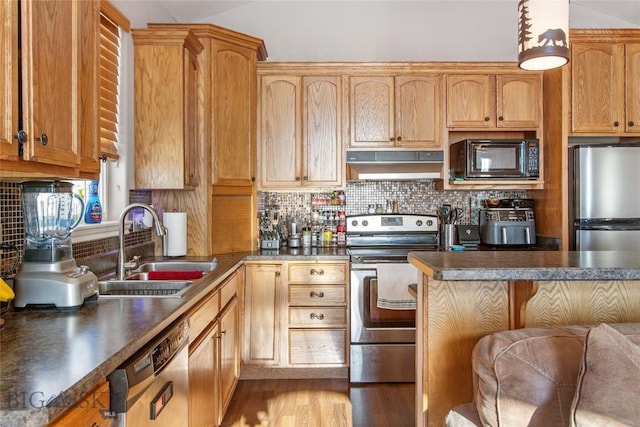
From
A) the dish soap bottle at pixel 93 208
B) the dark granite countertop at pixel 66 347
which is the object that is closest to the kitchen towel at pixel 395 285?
the dark granite countertop at pixel 66 347

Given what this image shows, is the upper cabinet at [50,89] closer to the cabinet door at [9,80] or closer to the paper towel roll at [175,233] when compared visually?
the cabinet door at [9,80]

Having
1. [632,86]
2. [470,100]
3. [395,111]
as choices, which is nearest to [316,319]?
[395,111]

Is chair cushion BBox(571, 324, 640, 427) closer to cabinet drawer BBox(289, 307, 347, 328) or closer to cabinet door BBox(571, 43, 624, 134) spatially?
cabinet drawer BBox(289, 307, 347, 328)

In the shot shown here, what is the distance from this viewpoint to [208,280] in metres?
2.05

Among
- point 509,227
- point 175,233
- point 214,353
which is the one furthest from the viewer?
point 509,227

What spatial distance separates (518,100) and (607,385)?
292 centimetres

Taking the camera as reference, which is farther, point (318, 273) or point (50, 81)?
point (318, 273)

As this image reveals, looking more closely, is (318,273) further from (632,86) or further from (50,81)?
(632,86)

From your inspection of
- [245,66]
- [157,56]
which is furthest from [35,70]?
[245,66]

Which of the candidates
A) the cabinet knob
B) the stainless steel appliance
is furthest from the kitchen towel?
the cabinet knob

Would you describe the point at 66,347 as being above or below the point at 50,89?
below

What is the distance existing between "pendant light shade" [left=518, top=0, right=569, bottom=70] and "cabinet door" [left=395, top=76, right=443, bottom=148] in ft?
5.72

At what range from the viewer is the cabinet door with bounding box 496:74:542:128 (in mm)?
3406

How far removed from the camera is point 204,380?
76.1 inches
